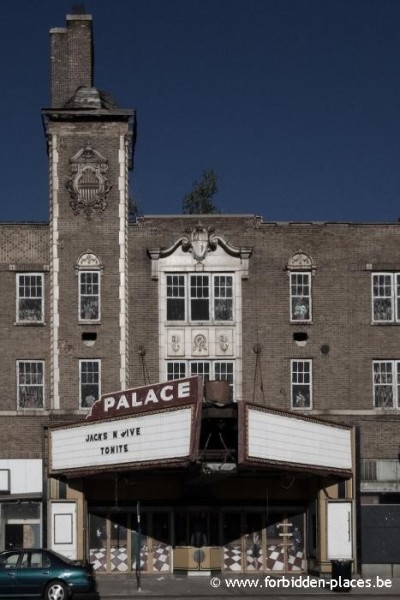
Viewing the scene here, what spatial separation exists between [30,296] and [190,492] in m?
8.91

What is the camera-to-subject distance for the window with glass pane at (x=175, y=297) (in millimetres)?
44719

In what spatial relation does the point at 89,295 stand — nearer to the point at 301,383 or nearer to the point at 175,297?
the point at 175,297

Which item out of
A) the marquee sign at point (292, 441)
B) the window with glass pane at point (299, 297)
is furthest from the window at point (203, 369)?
the marquee sign at point (292, 441)

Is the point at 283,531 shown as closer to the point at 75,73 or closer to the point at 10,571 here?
the point at 10,571

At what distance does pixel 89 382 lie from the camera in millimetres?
44281

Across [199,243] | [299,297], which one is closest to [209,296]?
[199,243]

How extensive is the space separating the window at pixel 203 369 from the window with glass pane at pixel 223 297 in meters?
1.63

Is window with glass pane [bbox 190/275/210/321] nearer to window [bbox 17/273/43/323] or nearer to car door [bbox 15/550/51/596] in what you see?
window [bbox 17/273/43/323]

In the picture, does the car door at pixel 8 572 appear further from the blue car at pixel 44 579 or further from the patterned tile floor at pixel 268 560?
the patterned tile floor at pixel 268 560

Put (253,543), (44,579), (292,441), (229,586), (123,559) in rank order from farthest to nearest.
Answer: (253,543) < (123,559) < (229,586) < (292,441) < (44,579)

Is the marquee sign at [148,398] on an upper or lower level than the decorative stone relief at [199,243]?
lower

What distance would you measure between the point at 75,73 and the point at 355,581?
69.3ft

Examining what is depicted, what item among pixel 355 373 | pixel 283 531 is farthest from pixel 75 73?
pixel 283 531

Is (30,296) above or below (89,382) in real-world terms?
above
